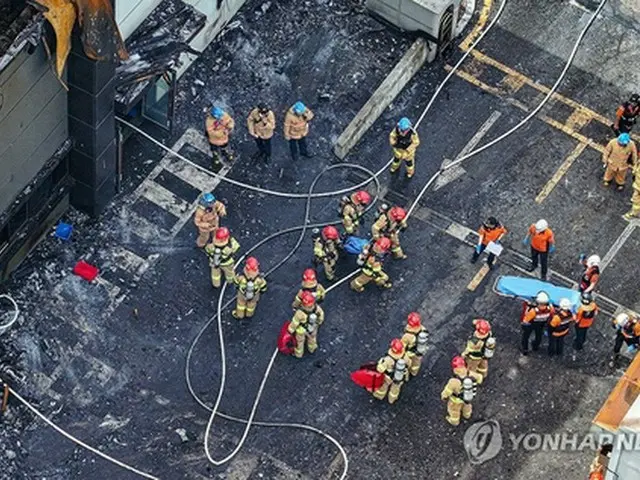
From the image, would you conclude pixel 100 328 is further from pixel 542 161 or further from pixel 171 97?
pixel 542 161

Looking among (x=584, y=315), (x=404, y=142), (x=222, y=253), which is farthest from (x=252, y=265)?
(x=584, y=315)

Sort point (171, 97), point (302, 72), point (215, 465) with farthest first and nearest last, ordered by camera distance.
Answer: point (302, 72) < point (171, 97) < point (215, 465)

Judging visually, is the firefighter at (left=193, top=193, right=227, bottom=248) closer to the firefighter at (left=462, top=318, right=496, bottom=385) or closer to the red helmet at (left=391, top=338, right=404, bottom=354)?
the red helmet at (left=391, top=338, right=404, bottom=354)

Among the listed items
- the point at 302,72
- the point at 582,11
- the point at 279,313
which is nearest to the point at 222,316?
the point at 279,313

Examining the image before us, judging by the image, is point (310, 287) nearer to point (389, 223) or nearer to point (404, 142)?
point (389, 223)

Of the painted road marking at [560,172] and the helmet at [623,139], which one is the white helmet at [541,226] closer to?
the painted road marking at [560,172]

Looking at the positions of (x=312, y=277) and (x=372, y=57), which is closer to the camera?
(x=312, y=277)

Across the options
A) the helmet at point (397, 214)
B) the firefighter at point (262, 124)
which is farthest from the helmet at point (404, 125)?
the firefighter at point (262, 124)
